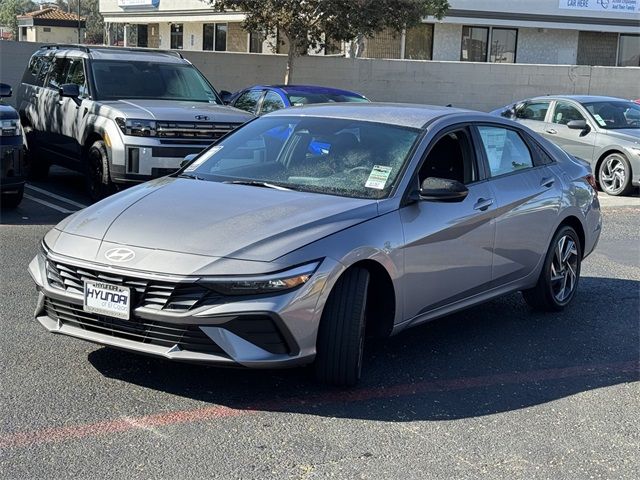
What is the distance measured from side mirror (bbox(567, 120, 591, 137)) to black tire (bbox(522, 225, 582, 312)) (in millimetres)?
7857

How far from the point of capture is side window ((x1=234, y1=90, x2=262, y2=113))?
1303 centimetres

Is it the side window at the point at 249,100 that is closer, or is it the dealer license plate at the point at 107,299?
the dealer license plate at the point at 107,299

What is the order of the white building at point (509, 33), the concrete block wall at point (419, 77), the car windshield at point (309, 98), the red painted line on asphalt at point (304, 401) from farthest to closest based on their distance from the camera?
1. the white building at point (509, 33)
2. the concrete block wall at point (419, 77)
3. the car windshield at point (309, 98)
4. the red painted line on asphalt at point (304, 401)

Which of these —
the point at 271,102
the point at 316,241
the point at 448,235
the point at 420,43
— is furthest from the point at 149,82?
the point at 420,43

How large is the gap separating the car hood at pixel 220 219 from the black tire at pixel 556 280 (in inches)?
84.6

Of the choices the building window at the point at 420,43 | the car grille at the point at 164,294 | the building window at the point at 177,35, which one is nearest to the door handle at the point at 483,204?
the car grille at the point at 164,294

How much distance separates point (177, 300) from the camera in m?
4.18

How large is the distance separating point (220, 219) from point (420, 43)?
28658mm

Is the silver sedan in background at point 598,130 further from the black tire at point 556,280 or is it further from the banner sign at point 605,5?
the banner sign at point 605,5

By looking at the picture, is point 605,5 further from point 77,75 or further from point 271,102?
point 77,75

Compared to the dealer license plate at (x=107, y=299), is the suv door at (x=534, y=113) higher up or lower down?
higher up

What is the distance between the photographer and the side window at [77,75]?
1071cm

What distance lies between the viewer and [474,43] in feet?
108

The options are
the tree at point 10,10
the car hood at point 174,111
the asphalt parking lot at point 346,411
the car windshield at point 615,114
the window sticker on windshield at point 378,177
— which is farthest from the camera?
the tree at point 10,10
